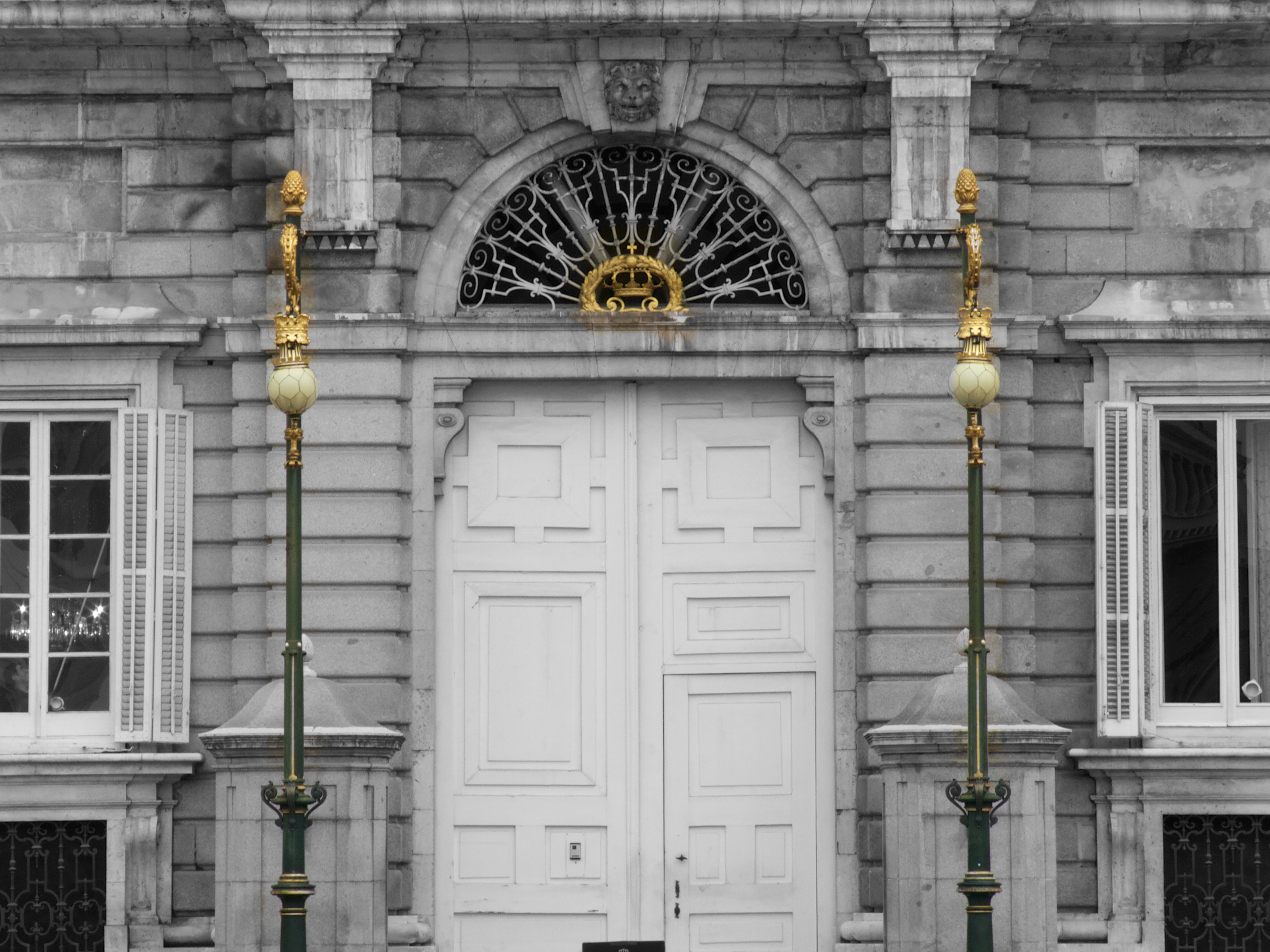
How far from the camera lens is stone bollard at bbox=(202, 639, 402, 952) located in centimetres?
1340

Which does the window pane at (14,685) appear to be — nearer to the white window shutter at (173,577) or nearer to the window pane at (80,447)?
the white window shutter at (173,577)

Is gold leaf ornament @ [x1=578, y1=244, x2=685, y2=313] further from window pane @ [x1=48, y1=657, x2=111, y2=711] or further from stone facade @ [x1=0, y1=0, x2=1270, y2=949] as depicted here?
window pane @ [x1=48, y1=657, x2=111, y2=711]

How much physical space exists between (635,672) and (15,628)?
161 inches

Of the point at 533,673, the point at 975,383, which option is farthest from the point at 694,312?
the point at 975,383

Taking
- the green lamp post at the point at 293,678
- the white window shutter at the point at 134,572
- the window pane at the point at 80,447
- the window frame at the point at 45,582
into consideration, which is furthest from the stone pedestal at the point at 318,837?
the window pane at the point at 80,447

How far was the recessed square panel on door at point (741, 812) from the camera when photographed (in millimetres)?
14898

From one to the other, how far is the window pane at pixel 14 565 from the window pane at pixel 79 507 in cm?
24

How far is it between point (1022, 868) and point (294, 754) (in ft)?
14.1

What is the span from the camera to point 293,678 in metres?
12.6

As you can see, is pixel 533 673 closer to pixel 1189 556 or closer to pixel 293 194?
pixel 293 194

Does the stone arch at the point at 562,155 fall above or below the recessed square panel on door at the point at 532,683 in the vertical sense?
above

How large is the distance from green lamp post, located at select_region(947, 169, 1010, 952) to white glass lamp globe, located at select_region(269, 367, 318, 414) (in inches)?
143

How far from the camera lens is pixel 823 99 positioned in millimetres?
15039

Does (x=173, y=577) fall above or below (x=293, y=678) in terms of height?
above
